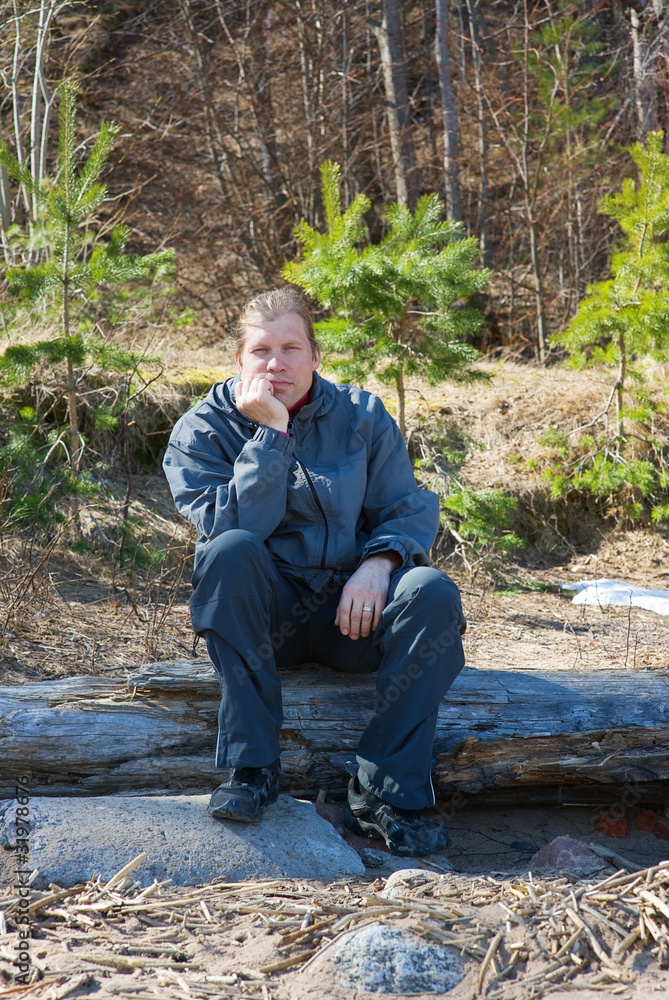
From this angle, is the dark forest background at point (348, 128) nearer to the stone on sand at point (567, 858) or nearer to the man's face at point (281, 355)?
the man's face at point (281, 355)

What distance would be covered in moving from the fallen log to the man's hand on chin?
0.92 m

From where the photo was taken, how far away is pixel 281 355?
3.06 meters

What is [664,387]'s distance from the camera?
6.60m

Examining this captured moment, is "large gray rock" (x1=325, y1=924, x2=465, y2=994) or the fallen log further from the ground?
the fallen log

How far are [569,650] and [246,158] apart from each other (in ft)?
25.3

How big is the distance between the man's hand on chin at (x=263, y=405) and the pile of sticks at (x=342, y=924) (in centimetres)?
149

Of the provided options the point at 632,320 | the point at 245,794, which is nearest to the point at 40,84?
the point at 632,320

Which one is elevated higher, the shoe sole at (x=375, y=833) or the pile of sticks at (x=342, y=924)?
the pile of sticks at (x=342, y=924)

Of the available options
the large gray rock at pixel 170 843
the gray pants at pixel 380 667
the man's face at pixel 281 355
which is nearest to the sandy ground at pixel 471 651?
the large gray rock at pixel 170 843

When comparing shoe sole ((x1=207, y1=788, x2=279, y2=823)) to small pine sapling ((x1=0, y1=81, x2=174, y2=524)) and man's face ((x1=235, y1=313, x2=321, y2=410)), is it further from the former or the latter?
small pine sapling ((x1=0, y1=81, x2=174, y2=524))

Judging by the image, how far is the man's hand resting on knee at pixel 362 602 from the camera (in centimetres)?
275

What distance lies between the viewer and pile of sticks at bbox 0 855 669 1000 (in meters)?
1.94

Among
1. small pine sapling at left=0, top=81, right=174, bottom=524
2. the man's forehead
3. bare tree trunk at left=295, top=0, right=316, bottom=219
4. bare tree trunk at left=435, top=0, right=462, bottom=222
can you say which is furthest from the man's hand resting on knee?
bare tree trunk at left=295, top=0, right=316, bottom=219

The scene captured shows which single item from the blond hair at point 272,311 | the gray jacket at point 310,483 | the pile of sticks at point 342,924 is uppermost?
the blond hair at point 272,311
